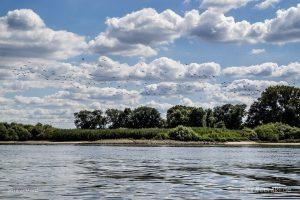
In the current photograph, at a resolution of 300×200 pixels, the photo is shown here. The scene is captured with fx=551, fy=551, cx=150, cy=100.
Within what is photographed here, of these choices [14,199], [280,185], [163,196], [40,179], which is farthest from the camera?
[40,179]

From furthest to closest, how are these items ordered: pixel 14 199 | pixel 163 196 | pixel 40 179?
pixel 40 179
pixel 163 196
pixel 14 199

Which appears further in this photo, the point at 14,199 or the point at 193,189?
the point at 193,189

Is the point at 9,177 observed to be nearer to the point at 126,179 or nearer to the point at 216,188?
the point at 126,179

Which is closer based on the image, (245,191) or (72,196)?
(72,196)

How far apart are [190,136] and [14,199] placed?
563 feet

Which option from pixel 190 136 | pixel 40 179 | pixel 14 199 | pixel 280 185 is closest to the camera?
pixel 14 199

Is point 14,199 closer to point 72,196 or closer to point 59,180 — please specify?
point 72,196

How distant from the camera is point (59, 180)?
4097cm

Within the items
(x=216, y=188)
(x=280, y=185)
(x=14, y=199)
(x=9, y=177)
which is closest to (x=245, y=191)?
(x=216, y=188)

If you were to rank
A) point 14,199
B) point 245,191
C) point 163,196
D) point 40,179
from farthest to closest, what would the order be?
point 40,179 < point 245,191 < point 163,196 < point 14,199

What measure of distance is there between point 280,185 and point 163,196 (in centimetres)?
1128

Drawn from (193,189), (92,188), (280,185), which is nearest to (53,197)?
(92,188)

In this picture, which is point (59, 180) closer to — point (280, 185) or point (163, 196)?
point (163, 196)

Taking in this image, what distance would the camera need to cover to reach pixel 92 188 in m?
35.3
